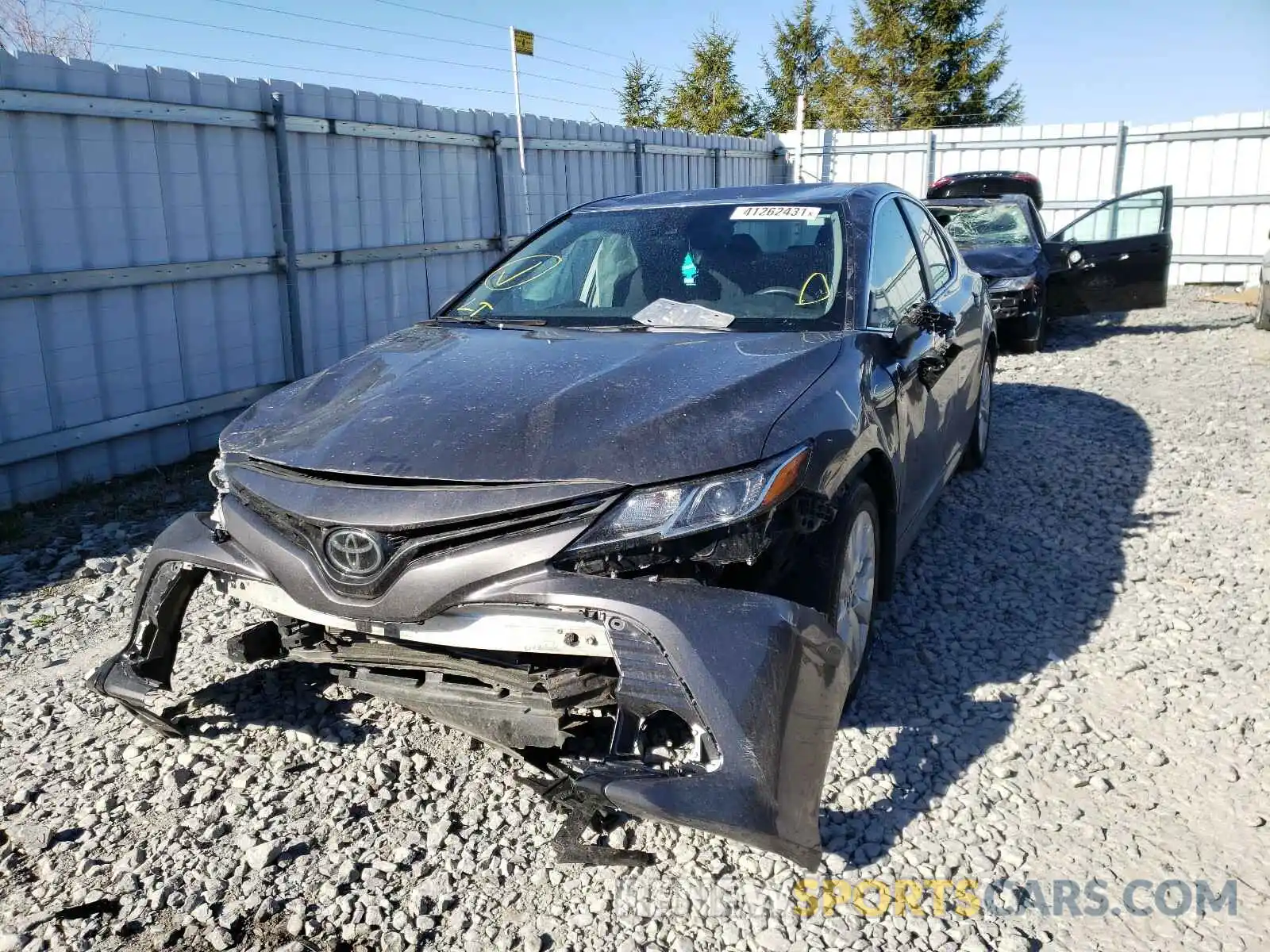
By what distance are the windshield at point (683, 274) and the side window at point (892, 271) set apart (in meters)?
0.16

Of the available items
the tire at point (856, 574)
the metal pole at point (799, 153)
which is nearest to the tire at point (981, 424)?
the tire at point (856, 574)

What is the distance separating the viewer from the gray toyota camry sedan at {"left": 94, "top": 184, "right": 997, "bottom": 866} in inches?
91.4

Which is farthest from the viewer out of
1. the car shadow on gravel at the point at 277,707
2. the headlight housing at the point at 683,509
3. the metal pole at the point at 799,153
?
the metal pole at the point at 799,153

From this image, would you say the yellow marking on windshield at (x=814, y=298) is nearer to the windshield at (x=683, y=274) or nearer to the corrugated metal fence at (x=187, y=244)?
the windshield at (x=683, y=274)

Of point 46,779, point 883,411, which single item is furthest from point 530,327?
point 46,779

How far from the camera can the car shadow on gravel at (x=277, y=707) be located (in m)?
3.29

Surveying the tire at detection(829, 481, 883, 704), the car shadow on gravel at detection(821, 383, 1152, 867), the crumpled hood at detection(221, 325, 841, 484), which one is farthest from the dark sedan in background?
the crumpled hood at detection(221, 325, 841, 484)

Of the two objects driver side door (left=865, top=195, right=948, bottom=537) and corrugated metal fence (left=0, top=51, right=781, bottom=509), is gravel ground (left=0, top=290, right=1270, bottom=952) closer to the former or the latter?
driver side door (left=865, top=195, right=948, bottom=537)

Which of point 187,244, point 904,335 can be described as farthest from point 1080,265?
point 187,244

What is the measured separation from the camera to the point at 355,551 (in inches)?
101

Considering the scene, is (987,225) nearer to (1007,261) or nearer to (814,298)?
(1007,261)

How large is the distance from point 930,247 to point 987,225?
6.50 m

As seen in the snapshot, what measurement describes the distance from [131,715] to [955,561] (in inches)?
133

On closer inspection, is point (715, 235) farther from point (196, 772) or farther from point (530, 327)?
point (196, 772)
